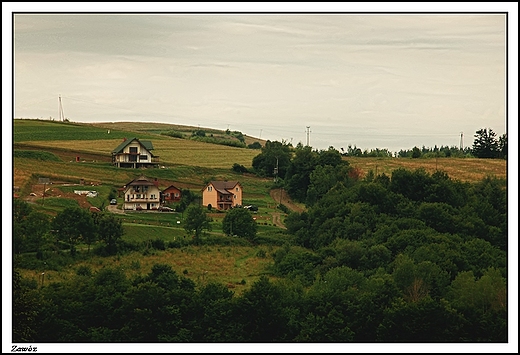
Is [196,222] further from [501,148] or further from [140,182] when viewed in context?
[501,148]

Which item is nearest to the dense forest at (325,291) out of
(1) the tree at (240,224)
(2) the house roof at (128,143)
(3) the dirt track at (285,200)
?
(1) the tree at (240,224)

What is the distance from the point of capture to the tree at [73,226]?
1479 inches

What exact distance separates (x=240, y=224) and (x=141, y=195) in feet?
21.1

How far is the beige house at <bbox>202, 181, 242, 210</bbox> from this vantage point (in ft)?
155

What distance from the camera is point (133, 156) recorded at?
179ft

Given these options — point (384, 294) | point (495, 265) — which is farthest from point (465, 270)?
point (384, 294)

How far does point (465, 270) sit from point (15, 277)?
63.0 ft

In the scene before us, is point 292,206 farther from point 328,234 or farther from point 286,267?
point 286,267

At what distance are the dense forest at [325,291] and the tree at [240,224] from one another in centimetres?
23

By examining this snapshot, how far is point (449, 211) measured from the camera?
44.2 metres

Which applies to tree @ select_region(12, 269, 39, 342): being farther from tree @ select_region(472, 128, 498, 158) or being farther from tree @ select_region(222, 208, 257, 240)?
tree @ select_region(472, 128, 498, 158)

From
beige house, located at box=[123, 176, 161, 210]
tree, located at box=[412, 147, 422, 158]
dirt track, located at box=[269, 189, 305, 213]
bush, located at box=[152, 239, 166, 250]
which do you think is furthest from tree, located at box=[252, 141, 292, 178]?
bush, located at box=[152, 239, 166, 250]

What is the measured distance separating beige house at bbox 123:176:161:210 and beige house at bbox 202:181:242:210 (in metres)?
2.91

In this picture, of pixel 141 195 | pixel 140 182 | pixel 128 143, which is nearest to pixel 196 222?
pixel 141 195
